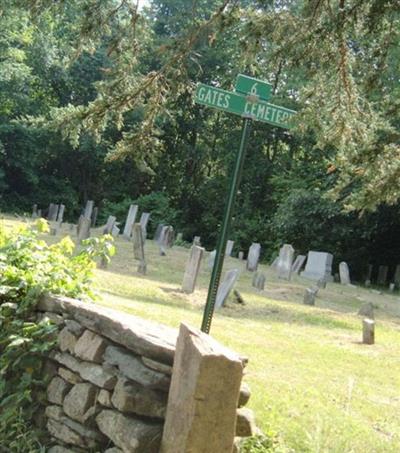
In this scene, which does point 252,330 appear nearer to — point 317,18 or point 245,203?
point 317,18

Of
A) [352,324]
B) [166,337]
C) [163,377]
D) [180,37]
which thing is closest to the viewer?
[163,377]

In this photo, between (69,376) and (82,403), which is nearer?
(82,403)

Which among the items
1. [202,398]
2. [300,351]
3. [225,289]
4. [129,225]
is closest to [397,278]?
[129,225]

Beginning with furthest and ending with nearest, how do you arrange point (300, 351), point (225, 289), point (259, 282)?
point (259, 282)
point (225, 289)
point (300, 351)

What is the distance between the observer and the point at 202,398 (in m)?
3.12

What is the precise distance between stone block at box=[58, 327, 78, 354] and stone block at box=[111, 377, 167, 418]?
30.4 inches

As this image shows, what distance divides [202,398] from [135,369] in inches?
24.3

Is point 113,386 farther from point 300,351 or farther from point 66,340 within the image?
point 300,351

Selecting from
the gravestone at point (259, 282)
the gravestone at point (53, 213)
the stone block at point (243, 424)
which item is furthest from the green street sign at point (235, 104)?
the gravestone at point (53, 213)

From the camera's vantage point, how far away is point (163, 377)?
3502mm

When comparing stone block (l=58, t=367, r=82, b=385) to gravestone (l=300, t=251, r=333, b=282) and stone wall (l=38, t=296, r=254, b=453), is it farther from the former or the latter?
gravestone (l=300, t=251, r=333, b=282)

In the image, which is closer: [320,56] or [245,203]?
[320,56]

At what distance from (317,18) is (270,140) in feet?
100

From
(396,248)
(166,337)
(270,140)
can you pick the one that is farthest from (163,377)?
(270,140)
